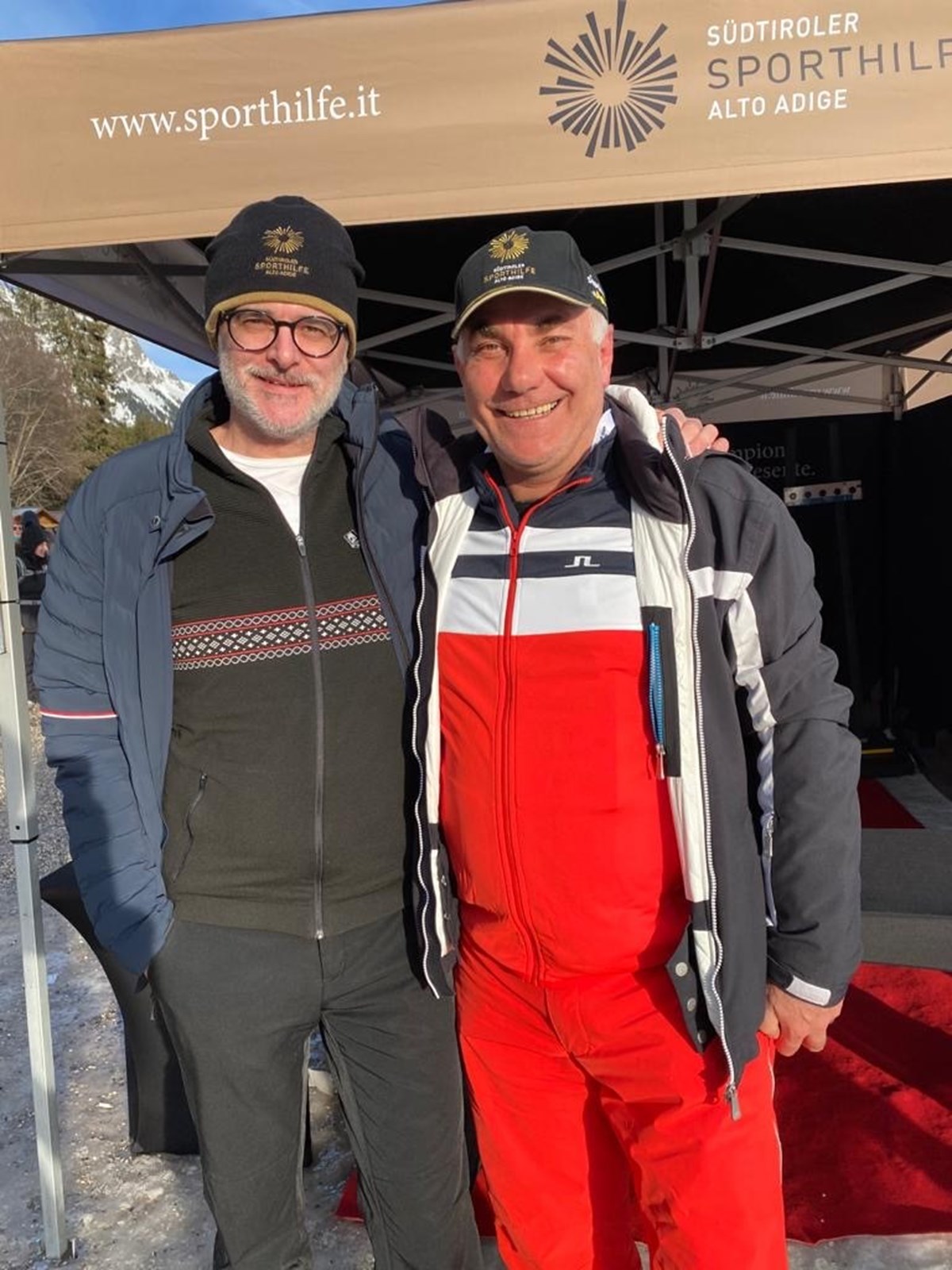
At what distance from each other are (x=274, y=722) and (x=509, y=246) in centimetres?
89

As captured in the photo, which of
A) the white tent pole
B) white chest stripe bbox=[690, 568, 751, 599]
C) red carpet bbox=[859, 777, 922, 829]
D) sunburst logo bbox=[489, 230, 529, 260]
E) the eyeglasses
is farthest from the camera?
red carpet bbox=[859, 777, 922, 829]

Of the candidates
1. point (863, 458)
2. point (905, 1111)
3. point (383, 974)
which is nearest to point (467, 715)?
point (383, 974)

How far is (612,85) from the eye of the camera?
1.73m

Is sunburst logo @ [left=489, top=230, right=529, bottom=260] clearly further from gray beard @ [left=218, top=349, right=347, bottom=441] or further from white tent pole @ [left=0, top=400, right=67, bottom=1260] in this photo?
white tent pole @ [left=0, top=400, right=67, bottom=1260]

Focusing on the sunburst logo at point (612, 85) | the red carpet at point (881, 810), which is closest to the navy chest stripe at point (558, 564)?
the sunburst logo at point (612, 85)

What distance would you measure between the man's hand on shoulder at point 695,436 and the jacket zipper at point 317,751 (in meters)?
0.66

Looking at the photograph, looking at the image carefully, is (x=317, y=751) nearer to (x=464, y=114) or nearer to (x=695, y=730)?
(x=695, y=730)

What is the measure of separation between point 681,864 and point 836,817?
0.83ft

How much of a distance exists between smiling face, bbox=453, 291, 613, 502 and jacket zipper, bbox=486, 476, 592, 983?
4 cm

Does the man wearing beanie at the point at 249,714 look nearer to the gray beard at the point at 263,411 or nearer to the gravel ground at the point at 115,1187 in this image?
the gray beard at the point at 263,411

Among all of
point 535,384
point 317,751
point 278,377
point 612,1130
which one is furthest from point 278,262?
point 612,1130

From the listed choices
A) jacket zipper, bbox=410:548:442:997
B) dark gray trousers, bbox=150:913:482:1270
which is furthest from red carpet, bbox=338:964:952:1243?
jacket zipper, bbox=410:548:442:997

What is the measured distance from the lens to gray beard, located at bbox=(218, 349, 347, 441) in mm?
1530

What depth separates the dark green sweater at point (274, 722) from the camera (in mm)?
1521
